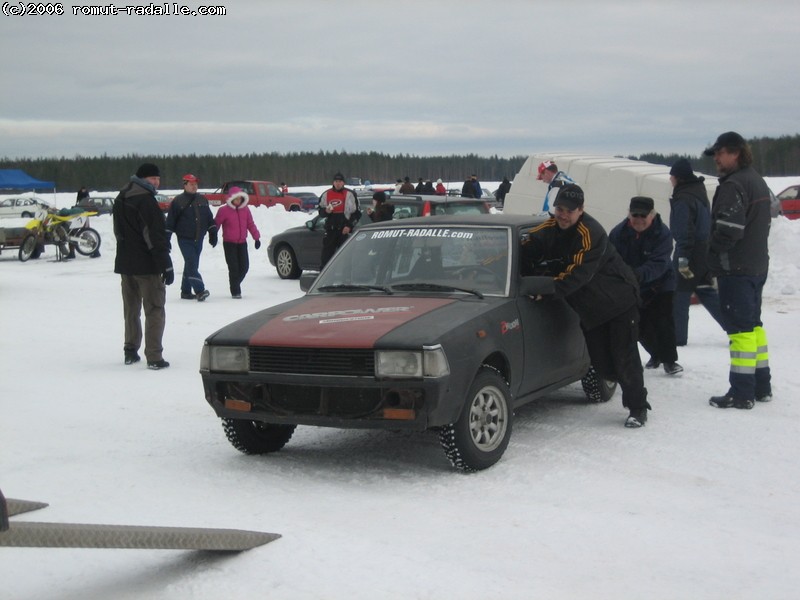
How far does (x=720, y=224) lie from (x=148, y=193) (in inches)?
215

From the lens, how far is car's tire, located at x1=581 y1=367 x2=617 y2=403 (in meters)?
8.02

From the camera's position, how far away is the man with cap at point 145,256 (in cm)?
969

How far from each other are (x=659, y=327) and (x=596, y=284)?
2.00 m

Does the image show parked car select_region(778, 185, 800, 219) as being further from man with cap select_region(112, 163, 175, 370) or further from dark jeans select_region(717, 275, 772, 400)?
man with cap select_region(112, 163, 175, 370)

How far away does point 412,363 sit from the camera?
5.65 metres

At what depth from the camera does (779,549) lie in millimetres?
4715

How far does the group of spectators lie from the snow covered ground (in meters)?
0.36

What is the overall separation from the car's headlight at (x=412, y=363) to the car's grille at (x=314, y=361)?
66mm

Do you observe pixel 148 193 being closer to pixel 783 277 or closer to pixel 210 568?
pixel 210 568

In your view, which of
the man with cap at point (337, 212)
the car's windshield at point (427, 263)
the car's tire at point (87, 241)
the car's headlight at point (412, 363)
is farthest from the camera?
the car's tire at point (87, 241)

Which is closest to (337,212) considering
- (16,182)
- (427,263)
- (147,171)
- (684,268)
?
(147,171)

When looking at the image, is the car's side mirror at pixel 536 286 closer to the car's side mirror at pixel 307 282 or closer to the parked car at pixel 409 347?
the parked car at pixel 409 347

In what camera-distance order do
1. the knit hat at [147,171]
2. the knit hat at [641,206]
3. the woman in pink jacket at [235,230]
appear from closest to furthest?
the knit hat at [641,206], the knit hat at [147,171], the woman in pink jacket at [235,230]

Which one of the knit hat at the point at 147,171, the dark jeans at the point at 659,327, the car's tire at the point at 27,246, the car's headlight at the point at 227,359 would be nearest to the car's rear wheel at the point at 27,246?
the car's tire at the point at 27,246
